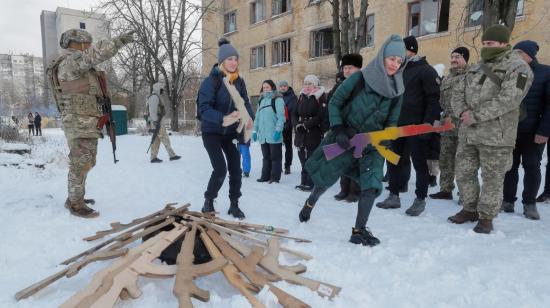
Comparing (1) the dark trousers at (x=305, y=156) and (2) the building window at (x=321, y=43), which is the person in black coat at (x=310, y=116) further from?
(2) the building window at (x=321, y=43)

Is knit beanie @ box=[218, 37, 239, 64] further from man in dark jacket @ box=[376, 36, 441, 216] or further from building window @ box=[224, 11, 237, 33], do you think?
building window @ box=[224, 11, 237, 33]

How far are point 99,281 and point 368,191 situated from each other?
7.15ft

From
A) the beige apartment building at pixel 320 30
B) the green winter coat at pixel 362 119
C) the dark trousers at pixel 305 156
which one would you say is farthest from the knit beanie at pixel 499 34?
the beige apartment building at pixel 320 30

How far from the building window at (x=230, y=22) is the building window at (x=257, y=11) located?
1808 millimetres

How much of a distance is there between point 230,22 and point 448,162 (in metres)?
20.8

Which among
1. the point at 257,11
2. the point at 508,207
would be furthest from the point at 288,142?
the point at 257,11

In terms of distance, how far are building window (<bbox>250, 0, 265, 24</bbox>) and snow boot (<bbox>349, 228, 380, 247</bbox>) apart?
19.2 m

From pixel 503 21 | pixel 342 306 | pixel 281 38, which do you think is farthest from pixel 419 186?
pixel 281 38

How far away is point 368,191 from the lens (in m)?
3.24

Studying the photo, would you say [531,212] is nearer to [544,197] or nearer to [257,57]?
[544,197]

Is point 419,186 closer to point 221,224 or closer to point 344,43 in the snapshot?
point 221,224

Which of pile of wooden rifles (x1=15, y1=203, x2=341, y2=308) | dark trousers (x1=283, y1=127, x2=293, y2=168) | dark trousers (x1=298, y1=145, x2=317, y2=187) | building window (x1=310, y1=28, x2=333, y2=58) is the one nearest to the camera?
pile of wooden rifles (x1=15, y1=203, x2=341, y2=308)

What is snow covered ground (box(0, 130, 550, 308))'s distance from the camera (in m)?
2.26

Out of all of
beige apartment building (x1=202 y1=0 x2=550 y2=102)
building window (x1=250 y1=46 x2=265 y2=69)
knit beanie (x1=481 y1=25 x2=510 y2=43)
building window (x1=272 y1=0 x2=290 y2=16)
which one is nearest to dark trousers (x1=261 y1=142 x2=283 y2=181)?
knit beanie (x1=481 y1=25 x2=510 y2=43)
